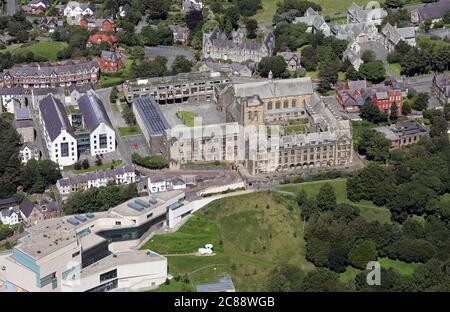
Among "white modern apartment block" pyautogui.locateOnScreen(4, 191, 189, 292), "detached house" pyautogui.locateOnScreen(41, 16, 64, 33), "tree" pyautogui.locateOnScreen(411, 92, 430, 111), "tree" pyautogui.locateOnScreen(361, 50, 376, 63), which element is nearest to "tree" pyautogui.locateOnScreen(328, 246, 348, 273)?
"white modern apartment block" pyautogui.locateOnScreen(4, 191, 189, 292)

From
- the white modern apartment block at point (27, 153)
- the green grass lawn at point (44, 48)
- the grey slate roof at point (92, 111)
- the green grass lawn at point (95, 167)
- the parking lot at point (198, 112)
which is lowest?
the green grass lawn at point (95, 167)

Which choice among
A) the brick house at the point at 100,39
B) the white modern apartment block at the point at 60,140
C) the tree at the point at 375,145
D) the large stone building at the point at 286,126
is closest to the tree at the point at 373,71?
the large stone building at the point at 286,126

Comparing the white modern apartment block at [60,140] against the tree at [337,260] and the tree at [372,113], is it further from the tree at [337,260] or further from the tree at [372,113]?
the tree at [372,113]

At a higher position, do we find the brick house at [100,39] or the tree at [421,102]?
the brick house at [100,39]

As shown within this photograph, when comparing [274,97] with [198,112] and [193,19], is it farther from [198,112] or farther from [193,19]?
[193,19]

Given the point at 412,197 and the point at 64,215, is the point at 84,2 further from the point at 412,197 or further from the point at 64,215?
the point at 412,197

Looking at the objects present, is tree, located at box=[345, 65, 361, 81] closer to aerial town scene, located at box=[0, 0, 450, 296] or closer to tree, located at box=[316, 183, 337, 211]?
aerial town scene, located at box=[0, 0, 450, 296]
